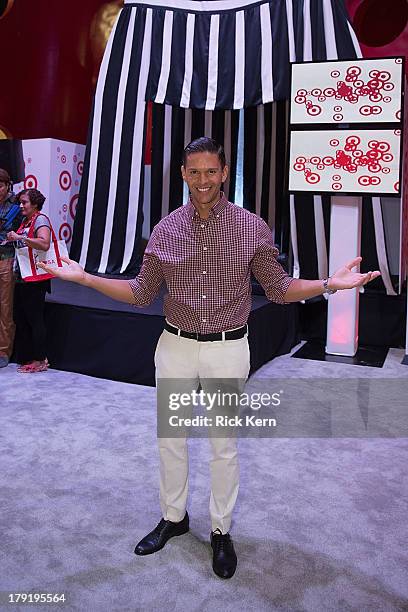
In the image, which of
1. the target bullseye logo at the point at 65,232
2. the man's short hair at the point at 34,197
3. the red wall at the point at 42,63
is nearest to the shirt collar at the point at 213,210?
the man's short hair at the point at 34,197

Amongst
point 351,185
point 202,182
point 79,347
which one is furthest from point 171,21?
point 202,182

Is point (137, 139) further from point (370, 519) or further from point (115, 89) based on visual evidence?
point (370, 519)

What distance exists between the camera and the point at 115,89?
582cm

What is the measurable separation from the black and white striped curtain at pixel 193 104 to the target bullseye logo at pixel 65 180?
0.15m

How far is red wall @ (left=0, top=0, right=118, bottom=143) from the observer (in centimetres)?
591

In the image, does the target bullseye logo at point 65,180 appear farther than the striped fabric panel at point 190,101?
Yes

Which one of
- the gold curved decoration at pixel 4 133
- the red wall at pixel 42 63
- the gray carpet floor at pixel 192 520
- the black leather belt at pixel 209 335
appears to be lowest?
the gray carpet floor at pixel 192 520

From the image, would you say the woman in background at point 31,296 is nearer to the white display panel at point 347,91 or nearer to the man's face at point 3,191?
the man's face at point 3,191

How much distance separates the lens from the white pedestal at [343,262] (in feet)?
14.5

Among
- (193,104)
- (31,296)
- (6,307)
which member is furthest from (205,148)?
(193,104)

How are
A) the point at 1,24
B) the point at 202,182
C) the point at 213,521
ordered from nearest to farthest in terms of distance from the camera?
the point at 202,182 → the point at 213,521 → the point at 1,24

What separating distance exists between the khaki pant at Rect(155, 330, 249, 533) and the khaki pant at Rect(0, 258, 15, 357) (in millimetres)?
2317

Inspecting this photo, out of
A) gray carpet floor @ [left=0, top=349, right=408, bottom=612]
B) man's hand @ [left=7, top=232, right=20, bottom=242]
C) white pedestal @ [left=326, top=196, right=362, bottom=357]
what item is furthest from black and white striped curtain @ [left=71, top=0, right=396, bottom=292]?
gray carpet floor @ [left=0, top=349, right=408, bottom=612]

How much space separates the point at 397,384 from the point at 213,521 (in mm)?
2394
